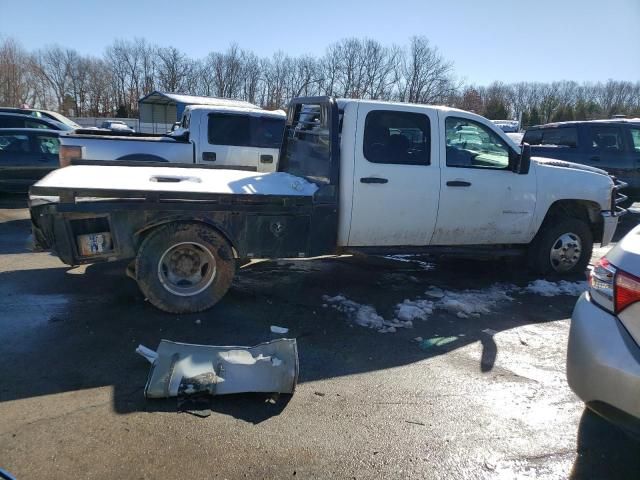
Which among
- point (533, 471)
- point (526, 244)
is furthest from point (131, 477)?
point (526, 244)

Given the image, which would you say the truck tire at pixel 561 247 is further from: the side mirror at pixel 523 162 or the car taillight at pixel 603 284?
the car taillight at pixel 603 284

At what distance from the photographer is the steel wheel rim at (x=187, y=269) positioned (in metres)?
4.71

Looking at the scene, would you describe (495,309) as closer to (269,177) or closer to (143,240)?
(269,177)

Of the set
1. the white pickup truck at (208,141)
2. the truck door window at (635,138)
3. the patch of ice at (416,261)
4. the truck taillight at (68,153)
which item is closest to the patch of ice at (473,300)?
the patch of ice at (416,261)

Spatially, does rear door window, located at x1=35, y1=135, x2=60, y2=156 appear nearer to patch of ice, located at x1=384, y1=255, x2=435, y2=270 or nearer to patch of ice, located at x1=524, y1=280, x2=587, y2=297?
patch of ice, located at x1=384, y1=255, x2=435, y2=270

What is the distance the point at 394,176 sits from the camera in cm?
529

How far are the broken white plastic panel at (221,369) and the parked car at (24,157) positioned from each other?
8.81 m

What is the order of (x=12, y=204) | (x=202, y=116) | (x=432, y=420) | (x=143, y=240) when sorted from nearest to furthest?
(x=432, y=420), (x=143, y=240), (x=202, y=116), (x=12, y=204)

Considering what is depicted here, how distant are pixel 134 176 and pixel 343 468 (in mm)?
3632

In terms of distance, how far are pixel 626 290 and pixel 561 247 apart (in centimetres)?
412

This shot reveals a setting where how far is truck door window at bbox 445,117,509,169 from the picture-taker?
5617mm

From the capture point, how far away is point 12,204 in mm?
10539

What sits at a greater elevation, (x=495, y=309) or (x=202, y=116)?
(x=202, y=116)

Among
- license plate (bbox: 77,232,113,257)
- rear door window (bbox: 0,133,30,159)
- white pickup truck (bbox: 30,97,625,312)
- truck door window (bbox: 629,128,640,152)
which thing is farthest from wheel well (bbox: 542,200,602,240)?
rear door window (bbox: 0,133,30,159)
